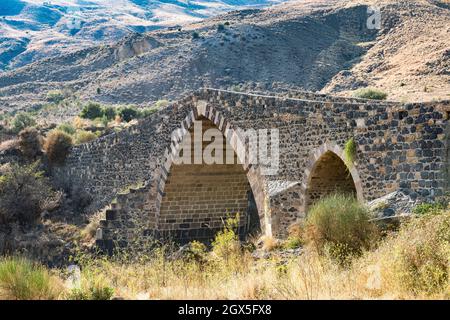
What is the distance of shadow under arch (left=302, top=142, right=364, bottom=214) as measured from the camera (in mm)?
15812

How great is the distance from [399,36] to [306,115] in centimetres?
3132

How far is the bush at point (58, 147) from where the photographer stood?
90.9 ft

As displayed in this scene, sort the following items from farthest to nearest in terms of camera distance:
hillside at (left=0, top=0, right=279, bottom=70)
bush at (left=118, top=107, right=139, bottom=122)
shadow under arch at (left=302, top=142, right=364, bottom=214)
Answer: hillside at (left=0, top=0, right=279, bottom=70) → bush at (left=118, top=107, right=139, bottom=122) → shadow under arch at (left=302, top=142, right=364, bottom=214)

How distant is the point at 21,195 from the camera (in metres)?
25.3

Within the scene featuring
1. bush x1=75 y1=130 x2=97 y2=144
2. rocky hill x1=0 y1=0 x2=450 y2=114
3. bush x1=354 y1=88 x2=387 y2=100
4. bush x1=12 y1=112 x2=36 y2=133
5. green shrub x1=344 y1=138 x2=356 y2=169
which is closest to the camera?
green shrub x1=344 y1=138 x2=356 y2=169

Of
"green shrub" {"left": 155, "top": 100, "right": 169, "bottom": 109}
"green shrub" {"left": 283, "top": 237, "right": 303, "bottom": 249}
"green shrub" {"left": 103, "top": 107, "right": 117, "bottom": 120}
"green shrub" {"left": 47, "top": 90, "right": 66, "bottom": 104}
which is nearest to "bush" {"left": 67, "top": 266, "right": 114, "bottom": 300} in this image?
"green shrub" {"left": 283, "top": 237, "right": 303, "bottom": 249}

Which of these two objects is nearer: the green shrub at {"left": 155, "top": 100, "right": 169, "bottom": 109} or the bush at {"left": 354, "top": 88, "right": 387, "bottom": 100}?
the bush at {"left": 354, "top": 88, "right": 387, "bottom": 100}

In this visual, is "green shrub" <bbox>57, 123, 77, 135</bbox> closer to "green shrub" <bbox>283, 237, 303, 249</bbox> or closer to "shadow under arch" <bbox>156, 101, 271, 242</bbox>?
"shadow under arch" <bbox>156, 101, 271, 242</bbox>

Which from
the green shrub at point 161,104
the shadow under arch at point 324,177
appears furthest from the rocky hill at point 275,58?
the shadow under arch at point 324,177

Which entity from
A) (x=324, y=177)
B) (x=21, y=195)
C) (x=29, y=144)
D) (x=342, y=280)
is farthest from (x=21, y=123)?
(x=342, y=280)

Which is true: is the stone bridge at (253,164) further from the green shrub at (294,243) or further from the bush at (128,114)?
the bush at (128,114)

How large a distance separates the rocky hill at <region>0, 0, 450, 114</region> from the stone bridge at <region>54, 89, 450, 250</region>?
574 inches

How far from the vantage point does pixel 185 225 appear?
23359mm
